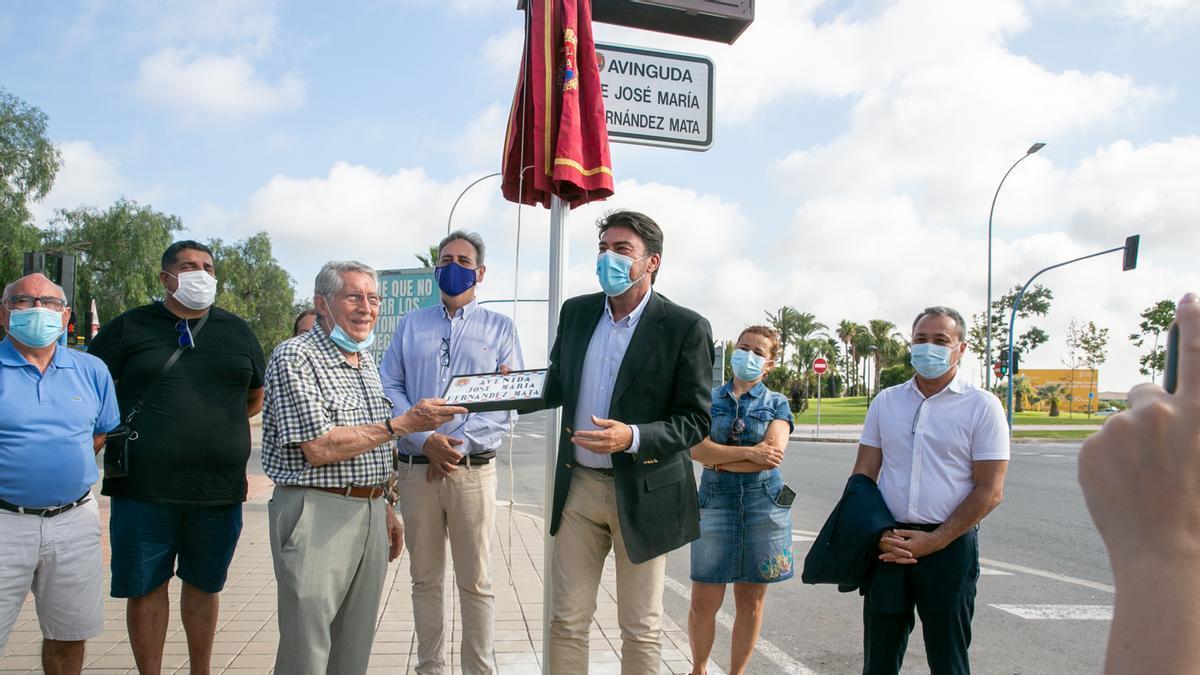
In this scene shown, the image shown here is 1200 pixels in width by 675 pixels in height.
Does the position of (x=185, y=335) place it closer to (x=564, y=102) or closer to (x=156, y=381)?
(x=156, y=381)

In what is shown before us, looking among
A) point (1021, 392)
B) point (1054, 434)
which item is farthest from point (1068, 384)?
point (1054, 434)

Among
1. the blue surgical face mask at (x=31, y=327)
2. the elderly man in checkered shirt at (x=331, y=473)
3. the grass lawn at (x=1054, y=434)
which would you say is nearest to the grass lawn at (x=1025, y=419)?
the grass lawn at (x=1054, y=434)

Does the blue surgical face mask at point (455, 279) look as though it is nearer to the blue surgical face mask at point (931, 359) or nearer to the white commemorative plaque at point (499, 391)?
the white commemorative plaque at point (499, 391)

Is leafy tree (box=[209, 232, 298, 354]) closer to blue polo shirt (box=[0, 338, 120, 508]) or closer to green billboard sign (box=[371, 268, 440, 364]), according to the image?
green billboard sign (box=[371, 268, 440, 364])

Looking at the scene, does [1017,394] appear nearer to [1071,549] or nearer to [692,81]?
[1071,549]

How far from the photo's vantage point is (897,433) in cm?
364

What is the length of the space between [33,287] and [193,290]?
70cm

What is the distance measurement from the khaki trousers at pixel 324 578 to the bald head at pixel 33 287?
5.67 feet

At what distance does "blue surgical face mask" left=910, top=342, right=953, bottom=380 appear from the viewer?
366 cm

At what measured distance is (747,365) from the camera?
15.6 ft

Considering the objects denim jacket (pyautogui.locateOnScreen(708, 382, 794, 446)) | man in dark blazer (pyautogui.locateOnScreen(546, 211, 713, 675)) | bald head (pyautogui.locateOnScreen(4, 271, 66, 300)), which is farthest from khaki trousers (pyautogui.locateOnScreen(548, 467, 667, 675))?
bald head (pyautogui.locateOnScreen(4, 271, 66, 300))

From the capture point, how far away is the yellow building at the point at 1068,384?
64.9 metres

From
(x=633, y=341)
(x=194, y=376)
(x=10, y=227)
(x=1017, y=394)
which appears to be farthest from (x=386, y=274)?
(x=1017, y=394)

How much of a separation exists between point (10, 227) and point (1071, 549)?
127ft
